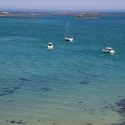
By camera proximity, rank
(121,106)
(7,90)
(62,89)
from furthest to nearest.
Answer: (62,89) < (7,90) < (121,106)

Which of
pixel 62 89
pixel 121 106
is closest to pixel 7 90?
pixel 62 89

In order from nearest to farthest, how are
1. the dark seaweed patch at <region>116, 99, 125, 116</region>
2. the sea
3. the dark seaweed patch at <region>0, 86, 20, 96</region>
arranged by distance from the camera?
the sea < the dark seaweed patch at <region>116, 99, 125, 116</region> < the dark seaweed patch at <region>0, 86, 20, 96</region>

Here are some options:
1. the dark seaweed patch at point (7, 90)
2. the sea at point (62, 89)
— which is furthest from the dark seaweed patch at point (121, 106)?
the dark seaweed patch at point (7, 90)

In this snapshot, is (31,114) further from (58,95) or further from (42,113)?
(58,95)

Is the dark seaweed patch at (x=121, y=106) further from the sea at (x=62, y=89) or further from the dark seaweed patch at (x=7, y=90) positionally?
the dark seaweed patch at (x=7, y=90)

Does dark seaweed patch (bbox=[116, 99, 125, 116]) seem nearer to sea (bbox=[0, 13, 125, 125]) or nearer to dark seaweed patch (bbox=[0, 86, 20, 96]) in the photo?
sea (bbox=[0, 13, 125, 125])

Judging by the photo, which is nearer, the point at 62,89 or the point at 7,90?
the point at 7,90

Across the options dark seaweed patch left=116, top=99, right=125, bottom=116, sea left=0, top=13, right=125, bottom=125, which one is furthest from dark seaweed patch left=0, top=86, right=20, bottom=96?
dark seaweed patch left=116, top=99, right=125, bottom=116

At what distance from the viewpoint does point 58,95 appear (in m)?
32.4

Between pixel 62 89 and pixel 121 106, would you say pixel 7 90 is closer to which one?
pixel 62 89

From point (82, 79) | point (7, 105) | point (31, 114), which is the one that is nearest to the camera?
point (31, 114)

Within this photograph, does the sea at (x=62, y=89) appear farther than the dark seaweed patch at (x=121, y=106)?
No

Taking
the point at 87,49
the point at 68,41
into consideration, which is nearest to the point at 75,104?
the point at 87,49

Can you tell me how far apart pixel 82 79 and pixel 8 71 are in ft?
37.1
